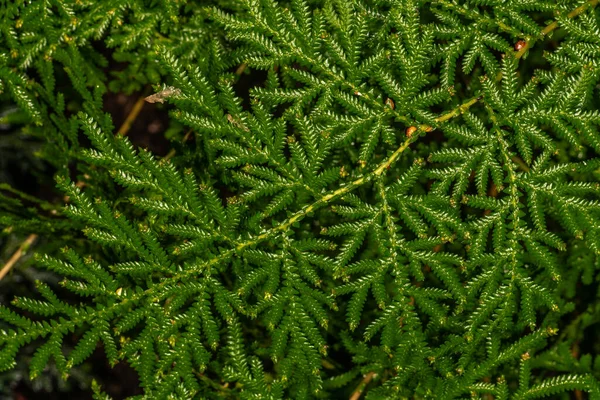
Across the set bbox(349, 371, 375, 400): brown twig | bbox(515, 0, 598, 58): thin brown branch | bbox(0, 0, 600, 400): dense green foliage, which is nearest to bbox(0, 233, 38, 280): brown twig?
bbox(0, 0, 600, 400): dense green foliage

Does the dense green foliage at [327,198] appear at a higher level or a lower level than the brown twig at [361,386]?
higher

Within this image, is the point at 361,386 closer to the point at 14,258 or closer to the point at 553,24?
the point at 553,24

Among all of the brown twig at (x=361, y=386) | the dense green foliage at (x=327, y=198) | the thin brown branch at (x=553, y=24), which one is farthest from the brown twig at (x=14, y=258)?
the thin brown branch at (x=553, y=24)

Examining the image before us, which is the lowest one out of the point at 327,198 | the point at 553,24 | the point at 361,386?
the point at 361,386

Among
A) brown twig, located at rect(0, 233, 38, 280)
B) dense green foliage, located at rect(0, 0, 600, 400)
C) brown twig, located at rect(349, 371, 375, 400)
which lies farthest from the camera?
brown twig, located at rect(0, 233, 38, 280)

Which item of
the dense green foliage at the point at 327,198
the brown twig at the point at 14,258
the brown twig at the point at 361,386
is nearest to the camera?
the dense green foliage at the point at 327,198

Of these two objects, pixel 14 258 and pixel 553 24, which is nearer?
pixel 553 24

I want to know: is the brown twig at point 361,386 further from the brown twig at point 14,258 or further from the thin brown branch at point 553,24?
the brown twig at point 14,258

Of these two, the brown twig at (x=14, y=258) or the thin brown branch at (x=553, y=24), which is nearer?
the thin brown branch at (x=553, y=24)

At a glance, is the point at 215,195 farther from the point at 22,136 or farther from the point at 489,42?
the point at 22,136

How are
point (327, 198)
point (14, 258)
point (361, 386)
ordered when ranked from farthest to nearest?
point (14, 258) < point (361, 386) < point (327, 198)

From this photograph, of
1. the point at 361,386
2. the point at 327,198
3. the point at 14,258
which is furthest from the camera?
the point at 14,258

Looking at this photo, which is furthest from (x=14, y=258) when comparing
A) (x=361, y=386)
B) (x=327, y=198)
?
(x=327, y=198)

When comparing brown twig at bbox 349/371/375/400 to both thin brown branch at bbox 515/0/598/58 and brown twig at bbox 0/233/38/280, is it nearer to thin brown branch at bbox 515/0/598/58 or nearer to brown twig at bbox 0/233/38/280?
thin brown branch at bbox 515/0/598/58
